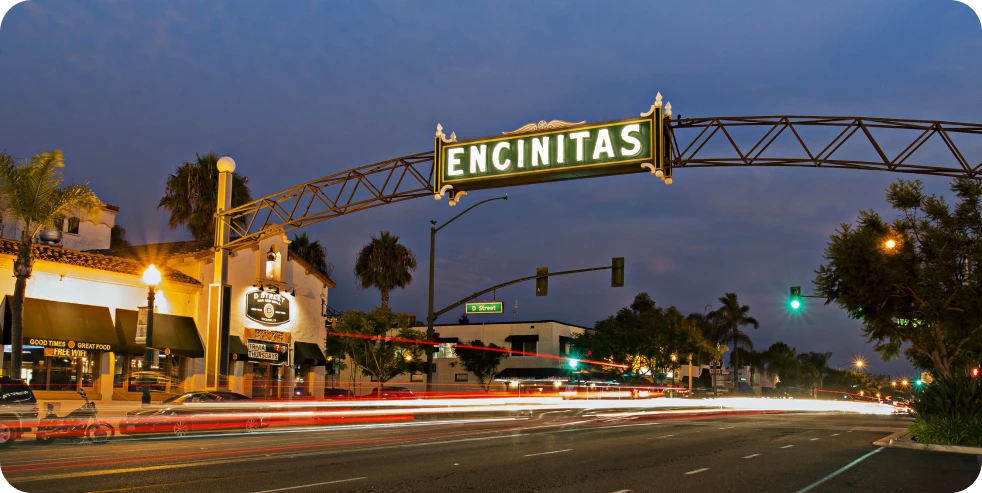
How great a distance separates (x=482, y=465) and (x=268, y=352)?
24.5 meters

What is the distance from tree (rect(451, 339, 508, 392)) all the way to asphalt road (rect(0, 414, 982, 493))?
41.7 meters

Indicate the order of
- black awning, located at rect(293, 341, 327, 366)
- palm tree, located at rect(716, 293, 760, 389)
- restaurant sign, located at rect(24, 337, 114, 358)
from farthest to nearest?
palm tree, located at rect(716, 293, 760, 389) → black awning, located at rect(293, 341, 327, 366) → restaurant sign, located at rect(24, 337, 114, 358)

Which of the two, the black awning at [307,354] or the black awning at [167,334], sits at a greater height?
the black awning at [167,334]

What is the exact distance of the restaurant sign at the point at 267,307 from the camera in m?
A: 38.0

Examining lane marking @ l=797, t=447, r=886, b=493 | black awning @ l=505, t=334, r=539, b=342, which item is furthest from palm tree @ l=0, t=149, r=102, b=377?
black awning @ l=505, t=334, r=539, b=342

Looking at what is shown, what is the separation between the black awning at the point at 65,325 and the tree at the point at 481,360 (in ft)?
124

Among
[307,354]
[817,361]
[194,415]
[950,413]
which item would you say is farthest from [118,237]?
[817,361]

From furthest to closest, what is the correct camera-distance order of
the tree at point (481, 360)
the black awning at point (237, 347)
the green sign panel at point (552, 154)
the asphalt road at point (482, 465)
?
1. the tree at point (481, 360)
2. the black awning at point (237, 347)
3. the green sign panel at point (552, 154)
4. the asphalt road at point (482, 465)

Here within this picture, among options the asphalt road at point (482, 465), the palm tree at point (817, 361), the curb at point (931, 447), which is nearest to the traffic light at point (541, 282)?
the asphalt road at point (482, 465)

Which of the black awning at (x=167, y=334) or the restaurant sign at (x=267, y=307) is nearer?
the black awning at (x=167, y=334)

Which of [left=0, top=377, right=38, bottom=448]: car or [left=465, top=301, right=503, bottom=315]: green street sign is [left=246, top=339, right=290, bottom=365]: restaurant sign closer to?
[left=465, top=301, right=503, bottom=315]: green street sign

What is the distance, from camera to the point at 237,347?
3644 cm

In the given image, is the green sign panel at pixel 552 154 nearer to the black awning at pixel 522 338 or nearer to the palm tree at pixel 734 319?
the black awning at pixel 522 338

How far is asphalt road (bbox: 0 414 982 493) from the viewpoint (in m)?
13.3
